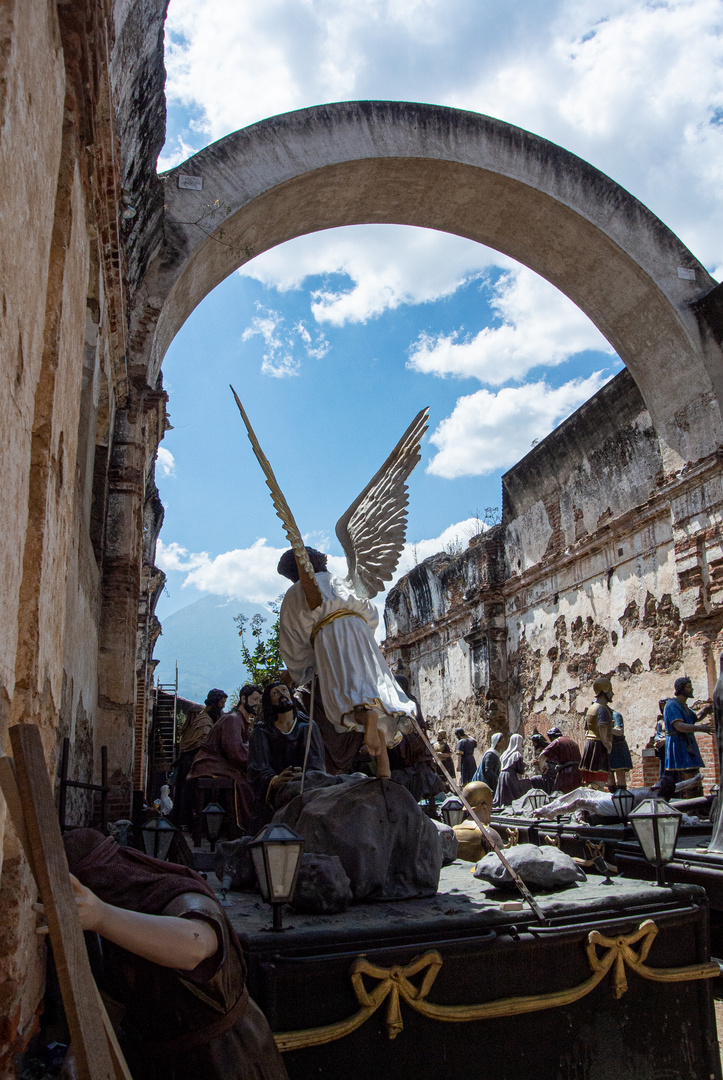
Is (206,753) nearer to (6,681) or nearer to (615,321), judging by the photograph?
(6,681)

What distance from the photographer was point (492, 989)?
10.3ft

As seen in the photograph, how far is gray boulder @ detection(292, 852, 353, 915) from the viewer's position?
3.63m

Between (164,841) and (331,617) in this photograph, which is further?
(331,617)

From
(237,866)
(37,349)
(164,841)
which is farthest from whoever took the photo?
(237,866)

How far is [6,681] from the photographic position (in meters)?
2.04

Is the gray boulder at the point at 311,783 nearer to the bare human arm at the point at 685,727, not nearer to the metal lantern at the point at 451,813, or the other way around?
the metal lantern at the point at 451,813

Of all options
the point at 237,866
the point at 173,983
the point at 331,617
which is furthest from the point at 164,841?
the point at 173,983

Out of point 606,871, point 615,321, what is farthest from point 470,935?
point 615,321

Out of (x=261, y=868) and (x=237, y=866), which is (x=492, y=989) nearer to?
(x=261, y=868)

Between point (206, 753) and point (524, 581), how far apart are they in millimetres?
9704

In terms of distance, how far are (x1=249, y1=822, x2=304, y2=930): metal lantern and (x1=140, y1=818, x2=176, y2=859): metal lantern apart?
1097 mm

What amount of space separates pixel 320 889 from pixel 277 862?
2.35ft

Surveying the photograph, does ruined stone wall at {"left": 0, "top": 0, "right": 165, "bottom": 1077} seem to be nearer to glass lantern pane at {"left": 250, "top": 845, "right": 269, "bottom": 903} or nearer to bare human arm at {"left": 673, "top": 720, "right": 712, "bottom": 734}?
glass lantern pane at {"left": 250, "top": 845, "right": 269, "bottom": 903}

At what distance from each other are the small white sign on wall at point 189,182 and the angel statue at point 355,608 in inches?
212
